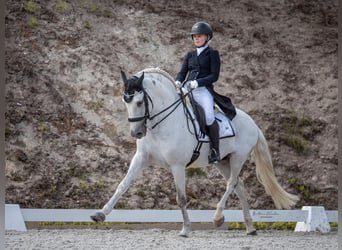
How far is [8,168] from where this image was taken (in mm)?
5023

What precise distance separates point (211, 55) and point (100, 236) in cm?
118

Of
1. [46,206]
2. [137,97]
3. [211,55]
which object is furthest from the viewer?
Result: [46,206]

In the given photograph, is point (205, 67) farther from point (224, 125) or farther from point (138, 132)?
point (138, 132)

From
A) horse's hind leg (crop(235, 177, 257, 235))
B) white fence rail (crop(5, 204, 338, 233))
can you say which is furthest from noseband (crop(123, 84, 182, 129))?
white fence rail (crop(5, 204, 338, 233))

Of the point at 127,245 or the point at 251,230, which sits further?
the point at 251,230

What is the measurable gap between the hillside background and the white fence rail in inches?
35.3

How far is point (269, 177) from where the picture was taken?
4.07 metres

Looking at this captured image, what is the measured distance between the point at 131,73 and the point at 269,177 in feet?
6.71

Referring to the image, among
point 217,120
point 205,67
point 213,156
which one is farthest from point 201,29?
point 213,156

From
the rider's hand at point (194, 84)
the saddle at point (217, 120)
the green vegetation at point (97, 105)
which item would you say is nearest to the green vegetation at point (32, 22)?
the green vegetation at point (97, 105)

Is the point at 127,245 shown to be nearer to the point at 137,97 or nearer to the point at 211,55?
the point at 137,97

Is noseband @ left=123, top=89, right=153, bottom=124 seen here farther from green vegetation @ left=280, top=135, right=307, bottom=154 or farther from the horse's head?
green vegetation @ left=280, top=135, right=307, bottom=154

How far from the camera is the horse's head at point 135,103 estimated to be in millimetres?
3146

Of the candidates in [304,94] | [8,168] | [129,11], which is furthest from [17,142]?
[304,94]
